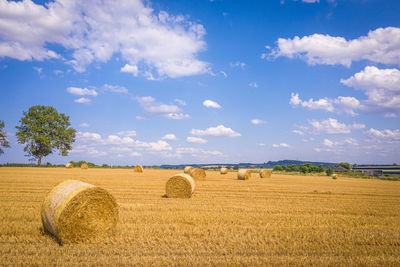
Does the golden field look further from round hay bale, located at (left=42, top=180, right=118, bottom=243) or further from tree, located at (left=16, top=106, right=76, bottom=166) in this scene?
tree, located at (left=16, top=106, right=76, bottom=166)

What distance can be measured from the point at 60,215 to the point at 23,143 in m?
57.8

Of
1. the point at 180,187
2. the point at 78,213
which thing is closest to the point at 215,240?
the point at 78,213

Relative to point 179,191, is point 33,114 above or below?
above

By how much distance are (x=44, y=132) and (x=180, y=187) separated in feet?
172

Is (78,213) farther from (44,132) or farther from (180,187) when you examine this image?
(44,132)

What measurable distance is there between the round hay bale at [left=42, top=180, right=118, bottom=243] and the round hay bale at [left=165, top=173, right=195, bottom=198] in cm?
686

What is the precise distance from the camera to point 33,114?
5588 centimetres

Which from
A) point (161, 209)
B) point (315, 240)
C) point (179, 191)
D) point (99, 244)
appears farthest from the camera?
point (179, 191)

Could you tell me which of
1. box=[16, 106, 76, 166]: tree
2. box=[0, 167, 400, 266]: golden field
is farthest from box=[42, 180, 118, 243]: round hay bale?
box=[16, 106, 76, 166]: tree

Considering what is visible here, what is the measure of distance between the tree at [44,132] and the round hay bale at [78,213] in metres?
54.6

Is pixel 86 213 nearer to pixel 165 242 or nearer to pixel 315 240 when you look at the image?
pixel 165 242

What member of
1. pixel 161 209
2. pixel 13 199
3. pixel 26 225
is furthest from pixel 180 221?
pixel 13 199

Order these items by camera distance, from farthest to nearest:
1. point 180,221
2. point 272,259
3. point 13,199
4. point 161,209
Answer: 1. point 13,199
2. point 161,209
3. point 180,221
4. point 272,259

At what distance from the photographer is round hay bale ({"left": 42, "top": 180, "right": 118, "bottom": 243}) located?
6.07 meters
